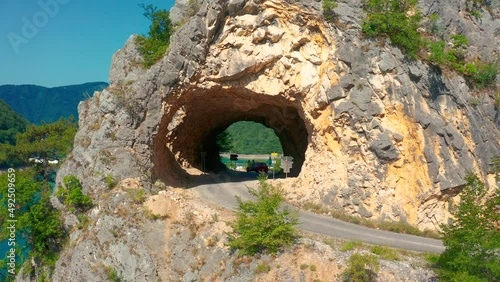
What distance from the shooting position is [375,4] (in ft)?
70.8

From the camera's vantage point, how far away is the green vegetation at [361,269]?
13.4 meters

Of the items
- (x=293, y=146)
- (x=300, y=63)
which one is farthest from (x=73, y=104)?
(x=300, y=63)

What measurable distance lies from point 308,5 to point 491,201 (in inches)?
568

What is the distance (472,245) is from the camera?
12281 mm

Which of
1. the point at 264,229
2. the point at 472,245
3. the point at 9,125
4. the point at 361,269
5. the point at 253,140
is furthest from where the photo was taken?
the point at 253,140

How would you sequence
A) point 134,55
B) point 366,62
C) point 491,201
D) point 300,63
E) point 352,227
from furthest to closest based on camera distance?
point 134,55, point 300,63, point 366,62, point 352,227, point 491,201

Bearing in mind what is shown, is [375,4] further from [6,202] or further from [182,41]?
[6,202]

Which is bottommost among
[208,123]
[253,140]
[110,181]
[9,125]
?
A: [110,181]

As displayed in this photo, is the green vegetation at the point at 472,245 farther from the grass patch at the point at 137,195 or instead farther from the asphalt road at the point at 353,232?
the grass patch at the point at 137,195

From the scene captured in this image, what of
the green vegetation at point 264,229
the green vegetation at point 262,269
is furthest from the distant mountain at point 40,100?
the green vegetation at point 262,269

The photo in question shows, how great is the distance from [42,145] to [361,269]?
2825 centimetres

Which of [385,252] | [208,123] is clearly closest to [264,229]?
[385,252]

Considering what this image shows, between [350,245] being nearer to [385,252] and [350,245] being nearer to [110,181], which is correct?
[385,252]

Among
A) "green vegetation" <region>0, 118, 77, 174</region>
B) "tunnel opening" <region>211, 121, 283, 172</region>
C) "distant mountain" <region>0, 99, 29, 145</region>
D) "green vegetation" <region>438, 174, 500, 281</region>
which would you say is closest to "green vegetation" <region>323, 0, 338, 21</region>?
"green vegetation" <region>438, 174, 500, 281</region>
